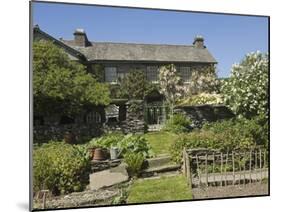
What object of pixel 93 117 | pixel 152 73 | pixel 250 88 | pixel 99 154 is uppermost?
pixel 152 73

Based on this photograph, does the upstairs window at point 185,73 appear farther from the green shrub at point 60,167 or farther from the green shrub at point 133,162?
the green shrub at point 60,167

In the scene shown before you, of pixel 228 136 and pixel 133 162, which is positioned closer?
pixel 133 162

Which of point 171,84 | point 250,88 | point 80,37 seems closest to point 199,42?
point 171,84

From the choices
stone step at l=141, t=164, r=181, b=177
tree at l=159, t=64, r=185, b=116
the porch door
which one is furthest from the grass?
tree at l=159, t=64, r=185, b=116

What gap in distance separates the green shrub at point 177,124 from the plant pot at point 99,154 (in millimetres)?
605

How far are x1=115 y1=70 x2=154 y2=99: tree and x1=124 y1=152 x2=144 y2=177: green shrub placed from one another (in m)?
0.52

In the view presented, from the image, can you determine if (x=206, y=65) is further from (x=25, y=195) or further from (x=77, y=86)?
(x=25, y=195)

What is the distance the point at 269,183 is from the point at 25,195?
2295 millimetres

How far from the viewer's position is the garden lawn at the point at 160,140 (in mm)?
4559

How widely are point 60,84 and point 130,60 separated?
0.67 meters

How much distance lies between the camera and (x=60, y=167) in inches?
170

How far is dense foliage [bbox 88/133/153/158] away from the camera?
4453 millimetres

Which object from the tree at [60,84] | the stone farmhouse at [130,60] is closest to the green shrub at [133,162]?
the stone farmhouse at [130,60]

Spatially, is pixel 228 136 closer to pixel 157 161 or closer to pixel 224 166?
pixel 224 166
